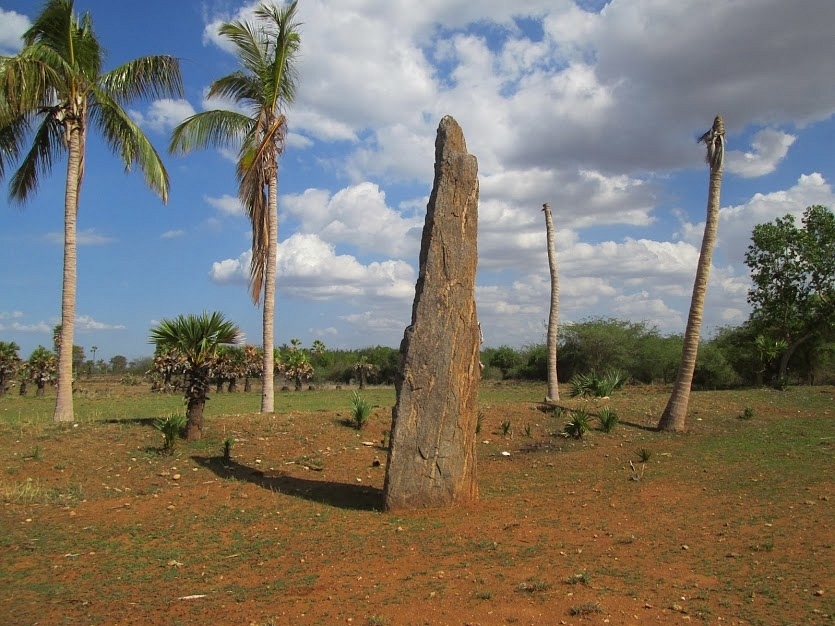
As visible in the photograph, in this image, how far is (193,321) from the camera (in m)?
12.7

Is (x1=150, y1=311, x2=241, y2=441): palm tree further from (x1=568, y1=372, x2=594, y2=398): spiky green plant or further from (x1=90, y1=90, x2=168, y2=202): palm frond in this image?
(x1=568, y1=372, x2=594, y2=398): spiky green plant

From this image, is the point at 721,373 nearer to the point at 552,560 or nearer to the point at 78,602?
the point at 552,560

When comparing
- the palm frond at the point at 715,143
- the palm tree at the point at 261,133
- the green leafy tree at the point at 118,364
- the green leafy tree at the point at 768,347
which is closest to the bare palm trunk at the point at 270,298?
the palm tree at the point at 261,133

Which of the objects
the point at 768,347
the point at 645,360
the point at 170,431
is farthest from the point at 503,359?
the point at 170,431

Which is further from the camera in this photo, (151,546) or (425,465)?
(425,465)

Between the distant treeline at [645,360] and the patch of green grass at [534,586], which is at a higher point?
the distant treeline at [645,360]

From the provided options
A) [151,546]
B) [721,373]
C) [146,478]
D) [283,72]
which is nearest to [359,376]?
[721,373]

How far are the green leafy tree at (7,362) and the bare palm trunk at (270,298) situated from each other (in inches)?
897

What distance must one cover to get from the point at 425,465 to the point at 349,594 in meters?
2.98

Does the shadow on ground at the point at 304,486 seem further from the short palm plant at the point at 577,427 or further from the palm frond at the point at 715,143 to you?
the palm frond at the point at 715,143

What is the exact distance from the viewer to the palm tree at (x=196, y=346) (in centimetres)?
1260

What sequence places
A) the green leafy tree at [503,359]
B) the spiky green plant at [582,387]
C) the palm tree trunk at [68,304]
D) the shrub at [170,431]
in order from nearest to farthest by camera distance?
the shrub at [170,431] < the palm tree trunk at [68,304] < the spiky green plant at [582,387] < the green leafy tree at [503,359]

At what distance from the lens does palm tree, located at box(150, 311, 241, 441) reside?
12.6 meters

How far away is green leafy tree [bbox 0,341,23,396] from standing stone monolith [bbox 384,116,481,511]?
99.4ft
